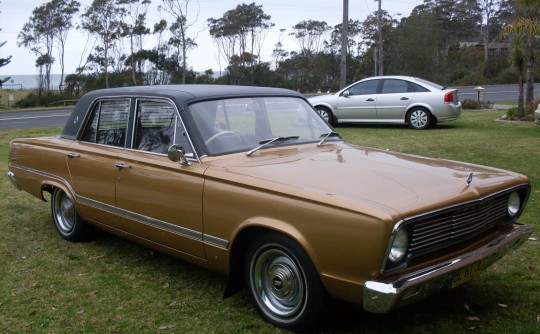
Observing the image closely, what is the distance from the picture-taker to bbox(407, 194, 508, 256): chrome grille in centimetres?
327

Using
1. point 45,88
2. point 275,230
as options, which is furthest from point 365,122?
point 45,88

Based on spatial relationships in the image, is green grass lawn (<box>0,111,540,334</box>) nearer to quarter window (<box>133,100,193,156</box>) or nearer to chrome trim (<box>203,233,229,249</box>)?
chrome trim (<box>203,233,229,249</box>)

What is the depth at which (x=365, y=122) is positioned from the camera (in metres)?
15.3

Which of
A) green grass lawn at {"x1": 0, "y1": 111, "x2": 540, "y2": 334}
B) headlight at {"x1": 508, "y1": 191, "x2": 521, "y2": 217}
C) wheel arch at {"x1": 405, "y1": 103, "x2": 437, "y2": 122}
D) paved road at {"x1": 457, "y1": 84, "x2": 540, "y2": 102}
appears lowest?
green grass lawn at {"x1": 0, "y1": 111, "x2": 540, "y2": 334}

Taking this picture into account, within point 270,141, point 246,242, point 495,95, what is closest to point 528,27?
point 270,141

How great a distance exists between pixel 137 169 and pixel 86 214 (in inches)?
43.6

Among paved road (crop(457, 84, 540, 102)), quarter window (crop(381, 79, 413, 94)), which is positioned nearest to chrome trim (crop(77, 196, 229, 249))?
quarter window (crop(381, 79, 413, 94))

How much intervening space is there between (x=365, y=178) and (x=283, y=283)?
0.87 meters

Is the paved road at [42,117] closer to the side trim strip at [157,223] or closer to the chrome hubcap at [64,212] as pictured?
the chrome hubcap at [64,212]

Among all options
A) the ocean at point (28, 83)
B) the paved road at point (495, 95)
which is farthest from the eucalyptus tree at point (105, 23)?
the paved road at point (495, 95)

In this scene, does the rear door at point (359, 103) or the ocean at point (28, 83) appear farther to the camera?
the ocean at point (28, 83)

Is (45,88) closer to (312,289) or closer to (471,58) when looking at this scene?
(471,58)

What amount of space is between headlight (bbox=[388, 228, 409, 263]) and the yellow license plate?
413mm

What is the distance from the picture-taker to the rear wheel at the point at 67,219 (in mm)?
5727
